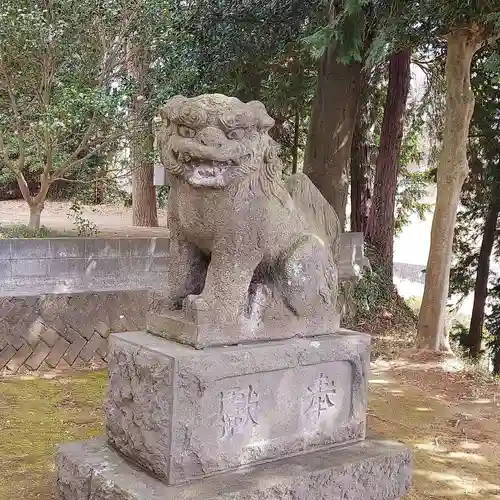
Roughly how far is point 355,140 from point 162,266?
15.9ft

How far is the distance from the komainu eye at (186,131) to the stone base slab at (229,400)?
2.97 ft

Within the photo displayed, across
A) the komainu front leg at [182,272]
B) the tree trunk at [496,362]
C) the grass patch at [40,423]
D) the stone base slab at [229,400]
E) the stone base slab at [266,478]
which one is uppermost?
the komainu front leg at [182,272]

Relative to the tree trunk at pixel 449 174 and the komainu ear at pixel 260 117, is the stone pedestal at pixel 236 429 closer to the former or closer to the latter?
the komainu ear at pixel 260 117

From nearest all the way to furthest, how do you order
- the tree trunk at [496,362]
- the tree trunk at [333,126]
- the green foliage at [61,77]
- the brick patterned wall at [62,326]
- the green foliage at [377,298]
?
the brick patterned wall at [62,326] < the green foliage at [61,77] < the tree trunk at [333,126] < the green foliage at [377,298] < the tree trunk at [496,362]

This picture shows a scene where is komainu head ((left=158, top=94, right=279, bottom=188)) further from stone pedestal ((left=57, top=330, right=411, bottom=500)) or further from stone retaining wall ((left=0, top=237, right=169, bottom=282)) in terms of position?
stone retaining wall ((left=0, top=237, right=169, bottom=282))

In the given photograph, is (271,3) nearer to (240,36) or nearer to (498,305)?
(240,36)

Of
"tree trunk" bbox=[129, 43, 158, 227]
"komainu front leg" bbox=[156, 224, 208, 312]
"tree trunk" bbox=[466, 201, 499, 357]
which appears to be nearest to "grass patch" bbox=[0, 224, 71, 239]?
"tree trunk" bbox=[129, 43, 158, 227]

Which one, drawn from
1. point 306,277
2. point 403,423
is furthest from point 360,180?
point 306,277

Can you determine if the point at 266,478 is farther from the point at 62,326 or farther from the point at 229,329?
Answer: the point at 62,326

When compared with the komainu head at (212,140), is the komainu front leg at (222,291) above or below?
below

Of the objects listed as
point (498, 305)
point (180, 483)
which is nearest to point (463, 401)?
point (180, 483)

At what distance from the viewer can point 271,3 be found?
310 inches

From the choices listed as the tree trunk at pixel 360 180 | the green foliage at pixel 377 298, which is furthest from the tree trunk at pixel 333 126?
the tree trunk at pixel 360 180

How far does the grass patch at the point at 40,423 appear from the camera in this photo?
352 cm
